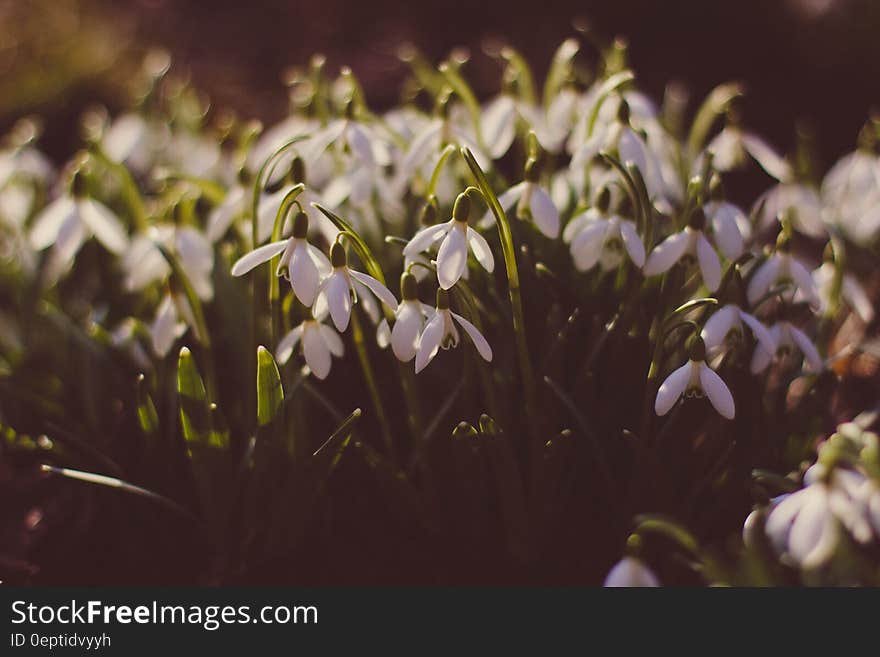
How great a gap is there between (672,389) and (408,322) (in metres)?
0.39

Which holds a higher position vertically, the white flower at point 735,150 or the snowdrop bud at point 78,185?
the snowdrop bud at point 78,185

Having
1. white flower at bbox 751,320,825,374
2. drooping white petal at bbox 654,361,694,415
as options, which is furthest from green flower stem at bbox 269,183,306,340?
white flower at bbox 751,320,825,374

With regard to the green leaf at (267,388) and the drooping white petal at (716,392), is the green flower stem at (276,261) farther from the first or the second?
the drooping white petal at (716,392)

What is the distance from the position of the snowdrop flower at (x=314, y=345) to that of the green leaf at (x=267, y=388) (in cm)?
5

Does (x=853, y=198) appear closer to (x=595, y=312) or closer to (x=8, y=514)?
(x=595, y=312)

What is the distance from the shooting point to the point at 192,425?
133 centimetres

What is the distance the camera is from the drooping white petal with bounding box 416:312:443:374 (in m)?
1.17

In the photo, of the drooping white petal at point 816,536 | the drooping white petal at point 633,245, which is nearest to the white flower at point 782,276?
the drooping white petal at point 633,245

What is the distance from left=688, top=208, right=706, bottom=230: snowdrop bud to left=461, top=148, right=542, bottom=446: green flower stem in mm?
296

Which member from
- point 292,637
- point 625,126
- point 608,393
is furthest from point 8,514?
point 625,126

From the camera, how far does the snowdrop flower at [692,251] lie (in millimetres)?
1349

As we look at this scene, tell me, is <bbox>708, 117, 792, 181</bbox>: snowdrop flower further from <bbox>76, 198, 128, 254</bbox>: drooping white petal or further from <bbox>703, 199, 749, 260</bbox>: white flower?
<bbox>76, 198, 128, 254</bbox>: drooping white petal

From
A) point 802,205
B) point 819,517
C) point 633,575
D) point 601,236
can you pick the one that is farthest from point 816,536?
point 802,205

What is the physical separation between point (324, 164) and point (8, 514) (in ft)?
3.15
